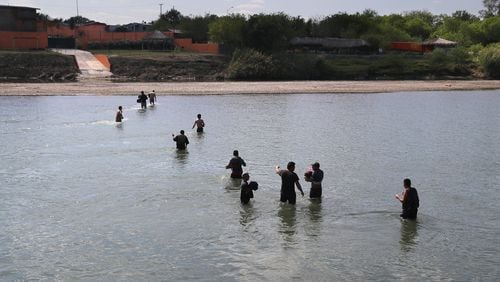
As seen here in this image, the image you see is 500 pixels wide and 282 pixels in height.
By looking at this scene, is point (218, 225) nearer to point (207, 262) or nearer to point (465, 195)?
point (207, 262)

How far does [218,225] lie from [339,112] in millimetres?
31298

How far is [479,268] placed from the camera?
13148 millimetres

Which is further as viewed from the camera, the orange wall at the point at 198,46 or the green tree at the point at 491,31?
the green tree at the point at 491,31

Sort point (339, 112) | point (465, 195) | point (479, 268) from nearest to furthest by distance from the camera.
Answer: point (479, 268) → point (465, 195) → point (339, 112)

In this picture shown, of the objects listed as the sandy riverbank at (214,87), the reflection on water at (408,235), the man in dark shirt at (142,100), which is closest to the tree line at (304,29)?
the sandy riverbank at (214,87)

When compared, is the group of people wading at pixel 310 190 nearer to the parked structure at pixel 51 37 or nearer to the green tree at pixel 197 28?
the parked structure at pixel 51 37

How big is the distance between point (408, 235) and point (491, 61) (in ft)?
260

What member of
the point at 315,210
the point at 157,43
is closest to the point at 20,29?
the point at 157,43

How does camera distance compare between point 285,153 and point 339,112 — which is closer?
point 285,153

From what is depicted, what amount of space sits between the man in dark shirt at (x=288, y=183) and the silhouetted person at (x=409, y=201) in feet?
10.1

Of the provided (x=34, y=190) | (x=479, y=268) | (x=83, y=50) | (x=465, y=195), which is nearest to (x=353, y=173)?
(x=465, y=195)

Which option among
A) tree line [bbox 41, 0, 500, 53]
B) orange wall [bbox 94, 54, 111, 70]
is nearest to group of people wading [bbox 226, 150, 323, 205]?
orange wall [bbox 94, 54, 111, 70]

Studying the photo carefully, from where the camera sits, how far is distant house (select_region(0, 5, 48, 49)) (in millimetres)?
83938

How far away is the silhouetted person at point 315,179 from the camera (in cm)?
1806
